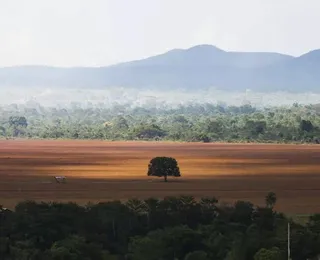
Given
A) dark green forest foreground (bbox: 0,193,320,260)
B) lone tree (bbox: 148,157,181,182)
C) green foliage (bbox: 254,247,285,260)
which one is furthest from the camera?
lone tree (bbox: 148,157,181,182)

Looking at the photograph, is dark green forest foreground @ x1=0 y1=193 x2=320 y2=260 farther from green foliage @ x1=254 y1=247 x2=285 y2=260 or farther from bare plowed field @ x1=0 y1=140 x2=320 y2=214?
bare plowed field @ x1=0 y1=140 x2=320 y2=214

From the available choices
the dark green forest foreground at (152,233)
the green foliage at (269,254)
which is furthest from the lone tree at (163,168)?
the green foliage at (269,254)

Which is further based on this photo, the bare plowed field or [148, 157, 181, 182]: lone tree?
[148, 157, 181, 182]: lone tree

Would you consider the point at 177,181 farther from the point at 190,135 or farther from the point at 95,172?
the point at 190,135

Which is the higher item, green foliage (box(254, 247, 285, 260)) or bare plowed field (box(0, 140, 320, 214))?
green foliage (box(254, 247, 285, 260))

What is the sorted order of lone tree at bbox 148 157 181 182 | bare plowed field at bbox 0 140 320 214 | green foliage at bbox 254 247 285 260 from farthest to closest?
lone tree at bbox 148 157 181 182 → bare plowed field at bbox 0 140 320 214 → green foliage at bbox 254 247 285 260

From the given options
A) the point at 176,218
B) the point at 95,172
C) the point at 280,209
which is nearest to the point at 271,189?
the point at 280,209

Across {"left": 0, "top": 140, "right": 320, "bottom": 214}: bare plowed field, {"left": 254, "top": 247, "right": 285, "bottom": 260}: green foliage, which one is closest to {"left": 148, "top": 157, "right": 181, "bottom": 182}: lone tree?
{"left": 0, "top": 140, "right": 320, "bottom": 214}: bare plowed field
